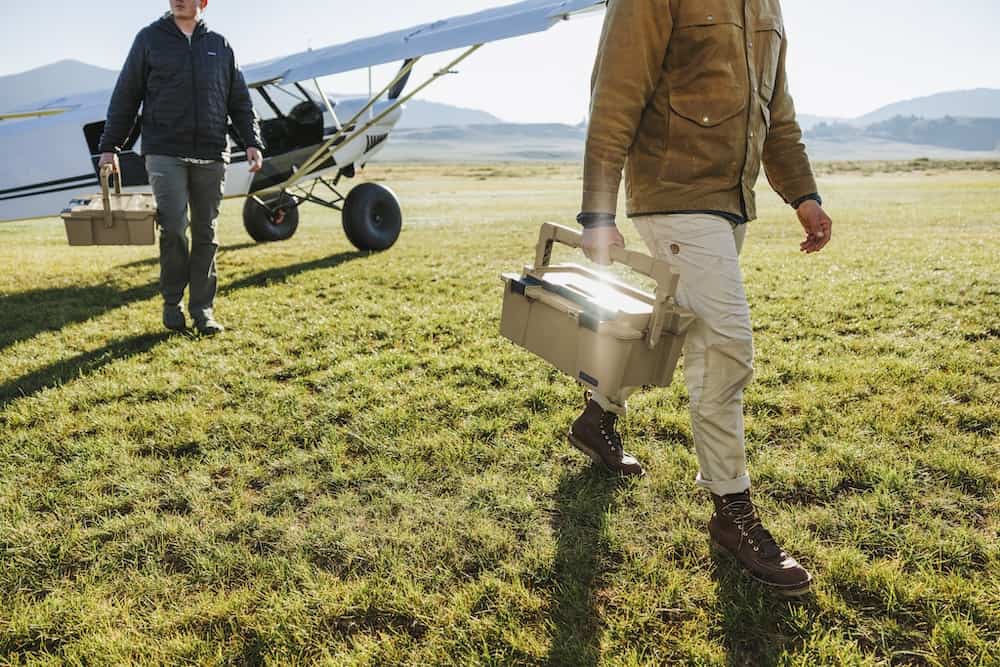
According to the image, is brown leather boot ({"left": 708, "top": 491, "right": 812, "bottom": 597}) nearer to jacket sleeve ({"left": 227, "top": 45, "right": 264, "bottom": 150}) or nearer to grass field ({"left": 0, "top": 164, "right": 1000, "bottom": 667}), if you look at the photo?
grass field ({"left": 0, "top": 164, "right": 1000, "bottom": 667})

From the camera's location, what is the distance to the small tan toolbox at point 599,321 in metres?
2.18

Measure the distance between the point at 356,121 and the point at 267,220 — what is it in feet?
8.85

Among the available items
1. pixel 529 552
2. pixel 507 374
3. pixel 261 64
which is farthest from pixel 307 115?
pixel 529 552

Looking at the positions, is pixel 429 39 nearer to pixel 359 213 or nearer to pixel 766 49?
pixel 359 213

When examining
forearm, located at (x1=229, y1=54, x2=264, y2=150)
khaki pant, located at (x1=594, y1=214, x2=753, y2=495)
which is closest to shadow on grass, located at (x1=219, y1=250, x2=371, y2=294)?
forearm, located at (x1=229, y1=54, x2=264, y2=150)

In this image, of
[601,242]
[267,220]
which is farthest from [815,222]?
[267,220]

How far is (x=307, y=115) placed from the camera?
970cm

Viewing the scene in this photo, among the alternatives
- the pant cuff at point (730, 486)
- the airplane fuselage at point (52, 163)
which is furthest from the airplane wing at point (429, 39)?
the pant cuff at point (730, 486)

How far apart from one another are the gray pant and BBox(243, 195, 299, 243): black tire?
467 cm

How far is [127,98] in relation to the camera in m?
4.84

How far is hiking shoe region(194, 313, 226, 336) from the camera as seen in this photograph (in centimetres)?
511

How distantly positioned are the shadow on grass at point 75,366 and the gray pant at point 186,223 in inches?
15.9

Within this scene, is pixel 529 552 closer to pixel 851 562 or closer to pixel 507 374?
pixel 851 562

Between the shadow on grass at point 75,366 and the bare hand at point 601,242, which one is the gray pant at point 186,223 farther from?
the bare hand at point 601,242
